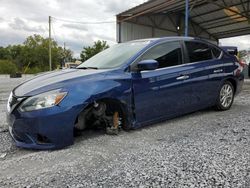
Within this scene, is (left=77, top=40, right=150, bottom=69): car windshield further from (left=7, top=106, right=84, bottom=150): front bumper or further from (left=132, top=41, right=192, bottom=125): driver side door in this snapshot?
(left=7, top=106, right=84, bottom=150): front bumper

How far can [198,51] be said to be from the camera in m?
5.22

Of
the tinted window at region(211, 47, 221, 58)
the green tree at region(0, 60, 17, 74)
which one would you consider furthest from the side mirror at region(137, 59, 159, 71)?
the green tree at region(0, 60, 17, 74)

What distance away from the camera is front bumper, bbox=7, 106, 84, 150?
327 centimetres

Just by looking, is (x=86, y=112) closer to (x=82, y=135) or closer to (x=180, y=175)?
(x=82, y=135)

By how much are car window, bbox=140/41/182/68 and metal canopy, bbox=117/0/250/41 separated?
14.9m

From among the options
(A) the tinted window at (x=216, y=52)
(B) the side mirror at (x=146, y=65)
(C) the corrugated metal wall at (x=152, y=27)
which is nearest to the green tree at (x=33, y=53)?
(C) the corrugated metal wall at (x=152, y=27)

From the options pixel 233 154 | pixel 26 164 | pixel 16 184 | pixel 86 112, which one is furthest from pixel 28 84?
pixel 233 154

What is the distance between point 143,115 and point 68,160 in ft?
4.67

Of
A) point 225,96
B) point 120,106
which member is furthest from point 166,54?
point 225,96

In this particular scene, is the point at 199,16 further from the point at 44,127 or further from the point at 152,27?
the point at 44,127

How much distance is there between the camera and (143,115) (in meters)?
4.16

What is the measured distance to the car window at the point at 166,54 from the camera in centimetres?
447

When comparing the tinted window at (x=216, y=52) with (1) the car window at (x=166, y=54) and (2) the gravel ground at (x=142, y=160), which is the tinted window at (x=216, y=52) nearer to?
(1) the car window at (x=166, y=54)

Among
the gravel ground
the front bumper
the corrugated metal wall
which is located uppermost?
the corrugated metal wall
